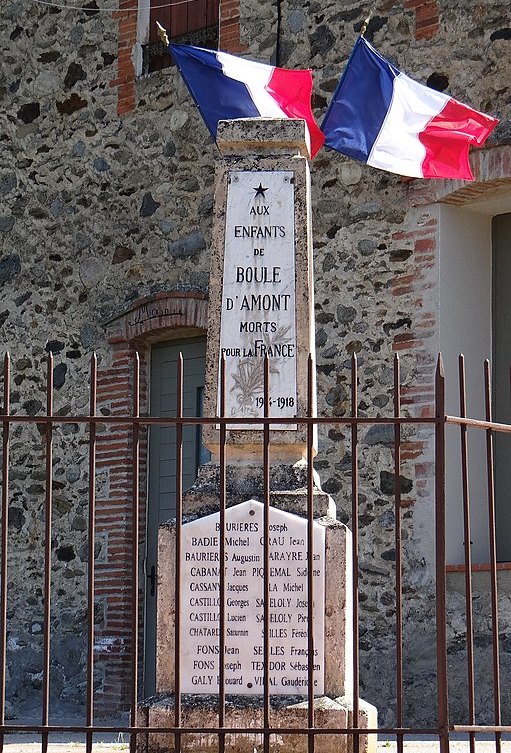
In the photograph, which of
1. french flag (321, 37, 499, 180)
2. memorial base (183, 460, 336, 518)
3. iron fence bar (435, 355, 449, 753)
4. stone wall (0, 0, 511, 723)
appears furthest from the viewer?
stone wall (0, 0, 511, 723)

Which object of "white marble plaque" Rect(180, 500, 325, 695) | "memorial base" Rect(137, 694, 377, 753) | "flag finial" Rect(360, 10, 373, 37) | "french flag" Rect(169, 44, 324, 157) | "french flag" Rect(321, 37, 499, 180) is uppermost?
"flag finial" Rect(360, 10, 373, 37)

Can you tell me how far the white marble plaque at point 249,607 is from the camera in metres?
5.54

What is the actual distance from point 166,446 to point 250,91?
321 centimetres

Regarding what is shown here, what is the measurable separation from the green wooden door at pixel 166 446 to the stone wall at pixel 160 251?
9.4 inches

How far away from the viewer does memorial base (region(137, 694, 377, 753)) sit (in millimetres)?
5352

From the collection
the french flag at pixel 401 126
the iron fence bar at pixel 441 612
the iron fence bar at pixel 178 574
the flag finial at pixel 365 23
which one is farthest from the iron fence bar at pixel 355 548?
the flag finial at pixel 365 23

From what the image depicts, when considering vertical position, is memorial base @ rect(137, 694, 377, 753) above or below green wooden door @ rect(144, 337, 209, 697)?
below

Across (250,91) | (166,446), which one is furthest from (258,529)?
(166,446)

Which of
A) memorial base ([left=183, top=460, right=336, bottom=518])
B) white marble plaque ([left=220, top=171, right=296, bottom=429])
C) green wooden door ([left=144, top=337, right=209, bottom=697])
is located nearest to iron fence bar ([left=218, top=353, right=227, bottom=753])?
memorial base ([left=183, top=460, right=336, bottom=518])

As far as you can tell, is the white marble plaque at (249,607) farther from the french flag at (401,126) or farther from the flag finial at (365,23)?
the flag finial at (365,23)

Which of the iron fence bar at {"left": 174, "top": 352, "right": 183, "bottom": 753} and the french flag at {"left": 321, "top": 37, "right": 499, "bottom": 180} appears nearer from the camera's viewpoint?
the iron fence bar at {"left": 174, "top": 352, "right": 183, "bottom": 753}

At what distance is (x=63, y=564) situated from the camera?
35.0ft

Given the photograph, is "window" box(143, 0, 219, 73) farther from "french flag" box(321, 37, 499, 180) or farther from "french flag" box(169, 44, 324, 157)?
"french flag" box(321, 37, 499, 180)

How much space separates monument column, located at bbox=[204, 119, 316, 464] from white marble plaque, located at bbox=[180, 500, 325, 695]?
481mm
